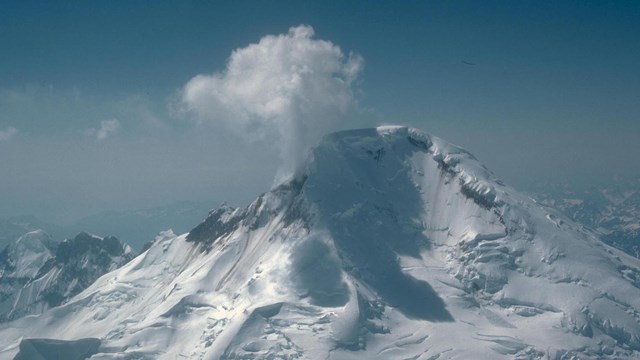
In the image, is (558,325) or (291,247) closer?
(558,325)

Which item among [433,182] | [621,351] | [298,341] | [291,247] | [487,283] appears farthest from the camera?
[433,182]

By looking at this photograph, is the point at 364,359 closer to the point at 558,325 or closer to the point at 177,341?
the point at 558,325

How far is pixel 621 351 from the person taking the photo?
140000 mm

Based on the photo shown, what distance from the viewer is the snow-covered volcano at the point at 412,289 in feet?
484

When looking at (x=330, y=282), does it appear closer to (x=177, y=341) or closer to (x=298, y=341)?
(x=298, y=341)

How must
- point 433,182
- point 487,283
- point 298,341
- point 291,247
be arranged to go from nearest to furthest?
point 298,341 < point 487,283 < point 291,247 < point 433,182

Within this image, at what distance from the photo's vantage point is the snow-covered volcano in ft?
484

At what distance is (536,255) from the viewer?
16862 cm

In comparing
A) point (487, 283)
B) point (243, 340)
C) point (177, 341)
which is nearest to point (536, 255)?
point (487, 283)

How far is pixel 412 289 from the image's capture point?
16650 cm

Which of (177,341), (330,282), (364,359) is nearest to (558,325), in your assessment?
(364,359)

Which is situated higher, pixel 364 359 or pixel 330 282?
pixel 330 282

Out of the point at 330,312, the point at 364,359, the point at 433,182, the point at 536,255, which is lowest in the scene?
the point at 364,359

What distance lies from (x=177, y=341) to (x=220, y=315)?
44.8 feet
